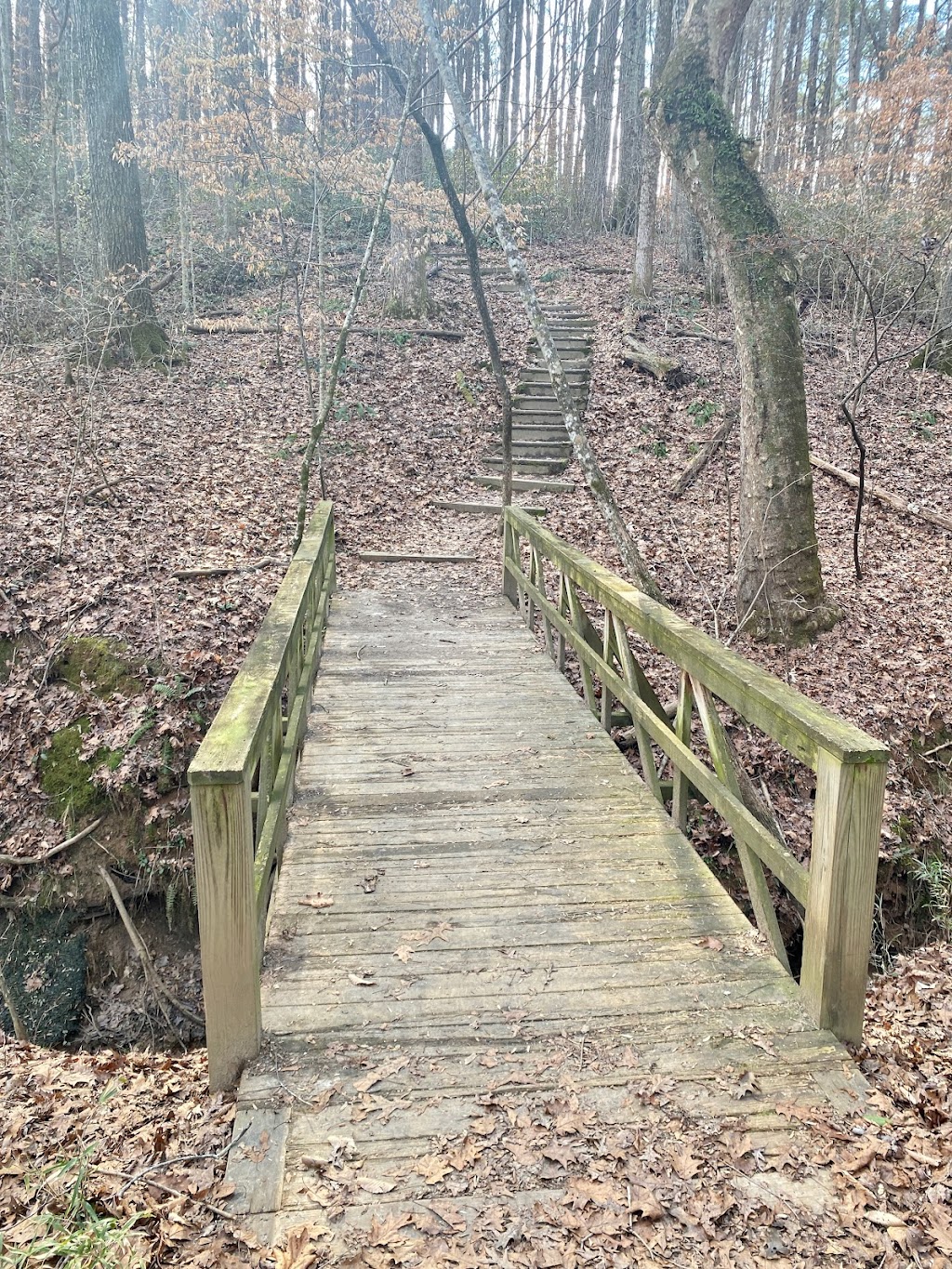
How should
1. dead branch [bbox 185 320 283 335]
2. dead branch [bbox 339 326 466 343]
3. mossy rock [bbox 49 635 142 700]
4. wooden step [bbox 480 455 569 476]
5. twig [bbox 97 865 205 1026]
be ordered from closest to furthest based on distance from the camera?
twig [bbox 97 865 205 1026] < mossy rock [bbox 49 635 142 700] < wooden step [bbox 480 455 569 476] < dead branch [bbox 185 320 283 335] < dead branch [bbox 339 326 466 343]

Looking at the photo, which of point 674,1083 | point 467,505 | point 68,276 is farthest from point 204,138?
point 674,1083

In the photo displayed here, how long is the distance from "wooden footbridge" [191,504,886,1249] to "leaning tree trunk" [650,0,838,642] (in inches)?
115

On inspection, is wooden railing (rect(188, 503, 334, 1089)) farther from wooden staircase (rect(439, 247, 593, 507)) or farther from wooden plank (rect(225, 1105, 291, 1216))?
wooden staircase (rect(439, 247, 593, 507))

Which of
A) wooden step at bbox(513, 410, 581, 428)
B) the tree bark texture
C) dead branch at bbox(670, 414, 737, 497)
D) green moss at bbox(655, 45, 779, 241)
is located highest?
the tree bark texture

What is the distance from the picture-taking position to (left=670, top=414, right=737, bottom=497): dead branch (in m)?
11.7

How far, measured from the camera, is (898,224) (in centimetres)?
1325

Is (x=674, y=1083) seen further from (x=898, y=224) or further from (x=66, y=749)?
(x=898, y=224)

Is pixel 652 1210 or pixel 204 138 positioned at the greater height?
pixel 204 138

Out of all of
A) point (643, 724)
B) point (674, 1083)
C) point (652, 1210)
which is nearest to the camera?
point (652, 1210)

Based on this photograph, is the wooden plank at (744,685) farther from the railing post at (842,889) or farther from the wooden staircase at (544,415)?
the wooden staircase at (544,415)

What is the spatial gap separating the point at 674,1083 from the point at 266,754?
81.4 inches

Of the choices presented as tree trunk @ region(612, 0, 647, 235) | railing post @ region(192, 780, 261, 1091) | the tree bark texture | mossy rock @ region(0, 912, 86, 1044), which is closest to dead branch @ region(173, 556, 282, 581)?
mossy rock @ region(0, 912, 86, 1044)

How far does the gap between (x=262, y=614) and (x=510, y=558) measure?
3.34 m

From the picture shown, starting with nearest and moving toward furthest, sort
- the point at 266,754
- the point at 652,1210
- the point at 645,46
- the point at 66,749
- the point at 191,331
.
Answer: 1. the point at 652,1210
2. the point at 266,754
3. the point at 66,749
4. the point at 191,331
5. the point at 645,46
